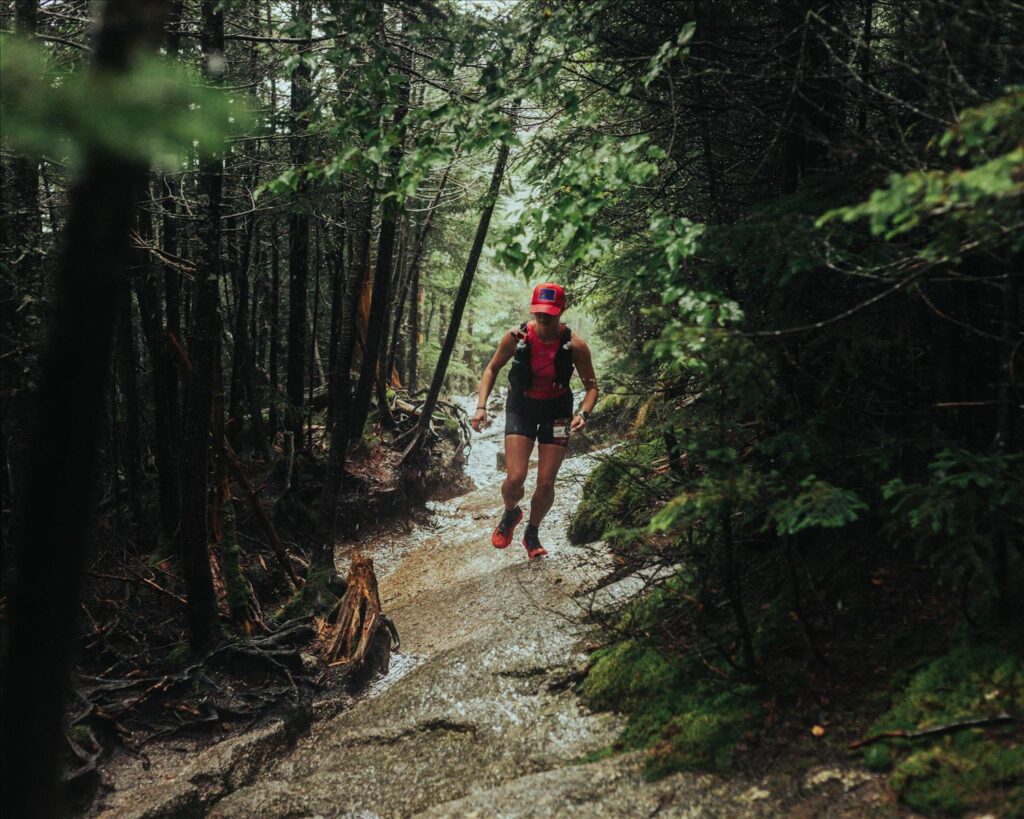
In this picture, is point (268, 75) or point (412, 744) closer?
point (412, 744)

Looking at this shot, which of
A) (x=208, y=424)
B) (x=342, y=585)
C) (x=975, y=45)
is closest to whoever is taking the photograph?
(x=975, y=45)

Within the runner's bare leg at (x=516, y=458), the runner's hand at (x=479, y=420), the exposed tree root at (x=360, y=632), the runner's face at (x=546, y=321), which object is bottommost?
the exposed tree root at (x=360, y=632)

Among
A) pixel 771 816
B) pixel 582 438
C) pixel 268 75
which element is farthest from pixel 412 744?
pixel 582 438

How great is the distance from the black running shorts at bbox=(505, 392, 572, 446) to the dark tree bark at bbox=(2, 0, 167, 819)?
5.11 meters

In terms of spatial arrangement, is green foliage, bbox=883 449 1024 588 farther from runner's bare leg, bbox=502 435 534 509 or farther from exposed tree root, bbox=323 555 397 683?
exposed tree root, bbox=323 555 397 683

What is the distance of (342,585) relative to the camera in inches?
330

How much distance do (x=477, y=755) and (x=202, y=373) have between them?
390 centimetres

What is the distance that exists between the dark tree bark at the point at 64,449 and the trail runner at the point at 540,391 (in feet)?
15.4

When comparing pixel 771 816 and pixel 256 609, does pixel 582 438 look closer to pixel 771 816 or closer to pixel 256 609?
pixel 256 609

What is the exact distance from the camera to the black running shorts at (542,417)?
7.39 m

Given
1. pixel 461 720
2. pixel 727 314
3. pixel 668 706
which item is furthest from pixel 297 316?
pixel 727 314

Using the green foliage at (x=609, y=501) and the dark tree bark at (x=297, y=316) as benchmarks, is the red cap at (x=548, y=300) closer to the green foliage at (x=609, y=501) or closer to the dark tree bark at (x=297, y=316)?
the green foliage at (x=609, y=501)

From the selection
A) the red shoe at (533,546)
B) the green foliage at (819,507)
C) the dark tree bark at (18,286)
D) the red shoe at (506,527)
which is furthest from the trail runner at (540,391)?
the dark tree bark at (18,286)

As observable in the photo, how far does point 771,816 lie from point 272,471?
10.4 meters
